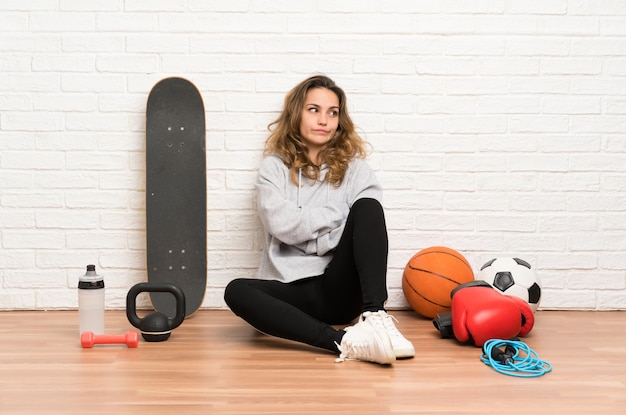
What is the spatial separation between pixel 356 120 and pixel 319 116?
0.90 feet

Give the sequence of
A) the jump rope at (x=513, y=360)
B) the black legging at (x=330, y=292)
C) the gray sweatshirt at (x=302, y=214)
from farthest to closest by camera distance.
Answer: the gray sweatshirt at (x=302, y=214) < the black legging at (x=330, y=292) < the jump rope at (x=513, y=360)

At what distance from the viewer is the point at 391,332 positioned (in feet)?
7.20

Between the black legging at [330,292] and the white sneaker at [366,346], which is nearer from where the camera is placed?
the white sneaker at [366,346]

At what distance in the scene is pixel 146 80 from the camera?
292cm

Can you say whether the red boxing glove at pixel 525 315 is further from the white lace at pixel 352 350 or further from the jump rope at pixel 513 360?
the white lace at pixel 352 350

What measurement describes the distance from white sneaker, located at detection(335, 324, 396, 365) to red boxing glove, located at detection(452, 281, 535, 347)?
1.17ft

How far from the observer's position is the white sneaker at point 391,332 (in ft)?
7.07

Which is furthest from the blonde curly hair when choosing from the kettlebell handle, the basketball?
the kettlebell handle

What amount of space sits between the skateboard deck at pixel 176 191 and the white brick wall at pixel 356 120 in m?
0.09

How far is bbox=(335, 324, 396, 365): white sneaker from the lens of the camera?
6.81 feet

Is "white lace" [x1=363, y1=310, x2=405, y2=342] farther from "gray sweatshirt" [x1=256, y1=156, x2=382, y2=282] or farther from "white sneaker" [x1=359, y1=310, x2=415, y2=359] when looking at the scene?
"gray sweatshirt" [x1=256, y1=156, x2=382, y2=282]

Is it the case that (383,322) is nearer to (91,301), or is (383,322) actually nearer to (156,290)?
(156,290)

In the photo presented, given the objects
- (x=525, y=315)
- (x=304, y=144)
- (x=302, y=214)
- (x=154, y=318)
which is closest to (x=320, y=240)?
(x=302, y=214)

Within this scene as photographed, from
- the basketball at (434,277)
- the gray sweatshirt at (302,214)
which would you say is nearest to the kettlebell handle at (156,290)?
the gray sweatshirt at (302,214)
